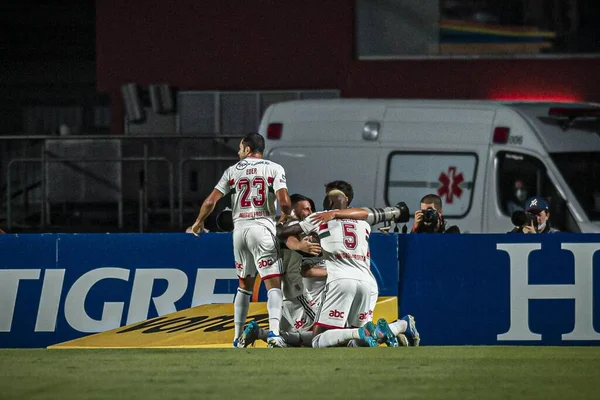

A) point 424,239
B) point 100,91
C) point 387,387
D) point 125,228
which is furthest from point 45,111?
point 387,387

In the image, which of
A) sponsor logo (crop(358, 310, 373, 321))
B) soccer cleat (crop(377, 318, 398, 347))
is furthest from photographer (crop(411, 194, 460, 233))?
soccer cleat (crop(377, 318, 398, 347))

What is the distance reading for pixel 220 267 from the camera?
14555mm

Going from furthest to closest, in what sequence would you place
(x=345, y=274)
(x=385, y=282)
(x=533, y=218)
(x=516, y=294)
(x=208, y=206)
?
(x=533, y=218)
(x=385, y=282)
(x=516, y=294)
(x=208, y=206)
(x=345, y=274)

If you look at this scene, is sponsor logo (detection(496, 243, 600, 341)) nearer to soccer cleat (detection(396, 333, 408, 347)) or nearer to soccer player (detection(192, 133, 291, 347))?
soccer cleat (detection(396, 333, 408, 347))

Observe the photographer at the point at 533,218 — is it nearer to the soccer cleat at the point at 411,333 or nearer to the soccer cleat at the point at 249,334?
the soccer cleat at the point at 411,333

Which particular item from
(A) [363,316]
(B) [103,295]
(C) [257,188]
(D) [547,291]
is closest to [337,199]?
(C) [257,188]

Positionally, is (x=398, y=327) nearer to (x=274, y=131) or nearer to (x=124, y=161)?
(x=274, y=131)

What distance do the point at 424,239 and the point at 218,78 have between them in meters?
12.1

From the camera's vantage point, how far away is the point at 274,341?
1280 centimetres

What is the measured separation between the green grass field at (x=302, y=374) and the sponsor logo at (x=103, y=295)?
2.43 meters

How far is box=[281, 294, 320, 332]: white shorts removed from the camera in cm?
1364

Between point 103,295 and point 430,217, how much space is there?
10.9 feet

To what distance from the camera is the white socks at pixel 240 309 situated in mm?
13219

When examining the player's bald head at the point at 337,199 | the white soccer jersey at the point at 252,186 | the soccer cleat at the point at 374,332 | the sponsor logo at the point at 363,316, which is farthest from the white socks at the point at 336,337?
the white soccer jersey at the point at 252,186
